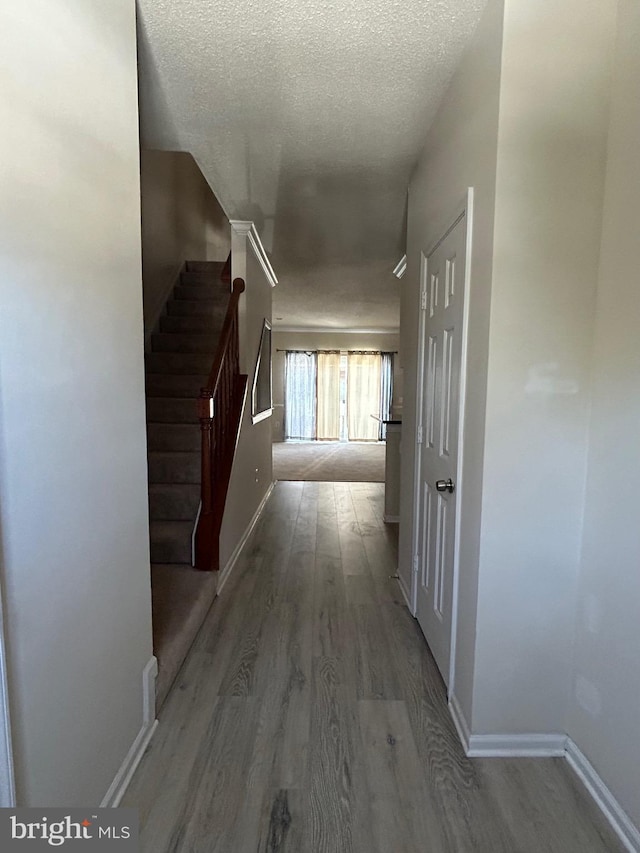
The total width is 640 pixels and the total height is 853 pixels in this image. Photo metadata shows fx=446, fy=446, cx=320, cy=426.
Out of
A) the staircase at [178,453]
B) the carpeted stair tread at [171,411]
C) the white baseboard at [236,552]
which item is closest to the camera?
the staircase at [178,453]

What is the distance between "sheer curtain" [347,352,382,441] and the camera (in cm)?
1003

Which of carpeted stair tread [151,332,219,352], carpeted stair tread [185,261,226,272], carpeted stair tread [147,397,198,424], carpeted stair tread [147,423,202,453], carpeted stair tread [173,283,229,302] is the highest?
carpeted stair tread [185,261,226,272]

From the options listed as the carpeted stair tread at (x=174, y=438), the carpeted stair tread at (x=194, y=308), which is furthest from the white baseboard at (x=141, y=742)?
the carpeted stair tread at (x=194, y=308)

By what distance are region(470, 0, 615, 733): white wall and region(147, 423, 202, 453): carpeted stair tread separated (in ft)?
7.80

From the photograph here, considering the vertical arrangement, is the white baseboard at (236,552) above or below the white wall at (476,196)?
below

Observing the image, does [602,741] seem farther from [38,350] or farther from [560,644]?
[38,350]

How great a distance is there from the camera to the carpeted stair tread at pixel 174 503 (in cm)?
292

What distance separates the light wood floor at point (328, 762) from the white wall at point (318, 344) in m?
7.61

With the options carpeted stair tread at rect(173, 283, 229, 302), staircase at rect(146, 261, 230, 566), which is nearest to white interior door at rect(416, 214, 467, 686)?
staircase at rect(146, 261, 230, 566)

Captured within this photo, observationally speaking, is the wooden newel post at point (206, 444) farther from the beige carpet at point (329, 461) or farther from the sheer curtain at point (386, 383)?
the sheer curtain at point (386, 383)

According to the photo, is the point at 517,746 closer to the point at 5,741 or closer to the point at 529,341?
the point at 529,341

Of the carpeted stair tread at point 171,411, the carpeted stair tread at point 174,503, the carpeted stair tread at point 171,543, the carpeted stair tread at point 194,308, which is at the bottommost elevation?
the carpeted stair tread at point 171,543

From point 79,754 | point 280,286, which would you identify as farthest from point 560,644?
point 280,286

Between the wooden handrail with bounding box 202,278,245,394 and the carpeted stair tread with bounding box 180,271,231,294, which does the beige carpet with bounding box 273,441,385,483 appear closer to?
the carpeted stair tread with bounding box 180,271,231,294
